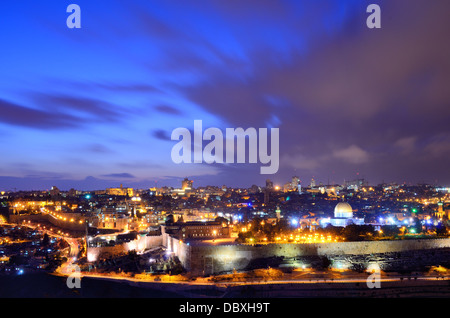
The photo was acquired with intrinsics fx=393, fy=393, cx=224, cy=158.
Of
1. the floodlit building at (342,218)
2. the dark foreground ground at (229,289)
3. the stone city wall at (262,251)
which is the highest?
the floodlit building at (342,218)

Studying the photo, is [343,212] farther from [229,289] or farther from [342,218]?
[229,289]

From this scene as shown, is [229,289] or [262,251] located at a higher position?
[262,251]

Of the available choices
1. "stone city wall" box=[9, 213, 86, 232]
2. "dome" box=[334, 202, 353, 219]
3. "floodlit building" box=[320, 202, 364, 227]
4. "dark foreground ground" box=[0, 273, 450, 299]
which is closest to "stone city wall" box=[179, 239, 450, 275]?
"dark foreground ground" box=[0, 273, 450, 299]

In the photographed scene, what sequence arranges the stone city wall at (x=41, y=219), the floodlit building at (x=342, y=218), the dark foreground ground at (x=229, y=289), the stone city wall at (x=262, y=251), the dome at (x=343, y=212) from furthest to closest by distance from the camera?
the stone city wall at (x=41, y=219)
the dome at (x=343, y=212)
the floodlit building at (x=342, y=218)
the stone city wall at (x=262, y=251)
the dark foreground ground at (x=229, y=289)

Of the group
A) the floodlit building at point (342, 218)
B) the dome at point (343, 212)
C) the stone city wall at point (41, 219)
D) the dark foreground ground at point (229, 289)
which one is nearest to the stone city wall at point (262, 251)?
the dark foreground ground at point (229, 289)

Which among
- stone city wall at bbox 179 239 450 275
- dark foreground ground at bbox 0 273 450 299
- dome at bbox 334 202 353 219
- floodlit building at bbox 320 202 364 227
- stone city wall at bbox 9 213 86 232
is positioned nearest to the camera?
dark foreground ground at bbox 0 273 450 299

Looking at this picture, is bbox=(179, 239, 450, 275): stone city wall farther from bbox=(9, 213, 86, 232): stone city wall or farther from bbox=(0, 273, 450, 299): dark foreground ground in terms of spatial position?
bbox=(9, 213, 86, 232): stone city wall

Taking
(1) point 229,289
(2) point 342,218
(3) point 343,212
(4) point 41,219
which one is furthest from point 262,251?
(4) point 41,219

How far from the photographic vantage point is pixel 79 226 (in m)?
40.1

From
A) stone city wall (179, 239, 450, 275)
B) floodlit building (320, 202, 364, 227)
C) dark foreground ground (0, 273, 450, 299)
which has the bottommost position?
dark foreground ground (0, 273, 450, 299)

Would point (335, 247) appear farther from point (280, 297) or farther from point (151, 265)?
point (151, 265)

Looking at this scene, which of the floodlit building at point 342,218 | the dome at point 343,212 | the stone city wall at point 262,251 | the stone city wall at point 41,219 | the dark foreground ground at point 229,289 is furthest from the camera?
the stone city wall at point 41,219

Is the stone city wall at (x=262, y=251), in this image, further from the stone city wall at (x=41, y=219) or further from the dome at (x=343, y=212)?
the stone city wall at (x=41, y=219)
